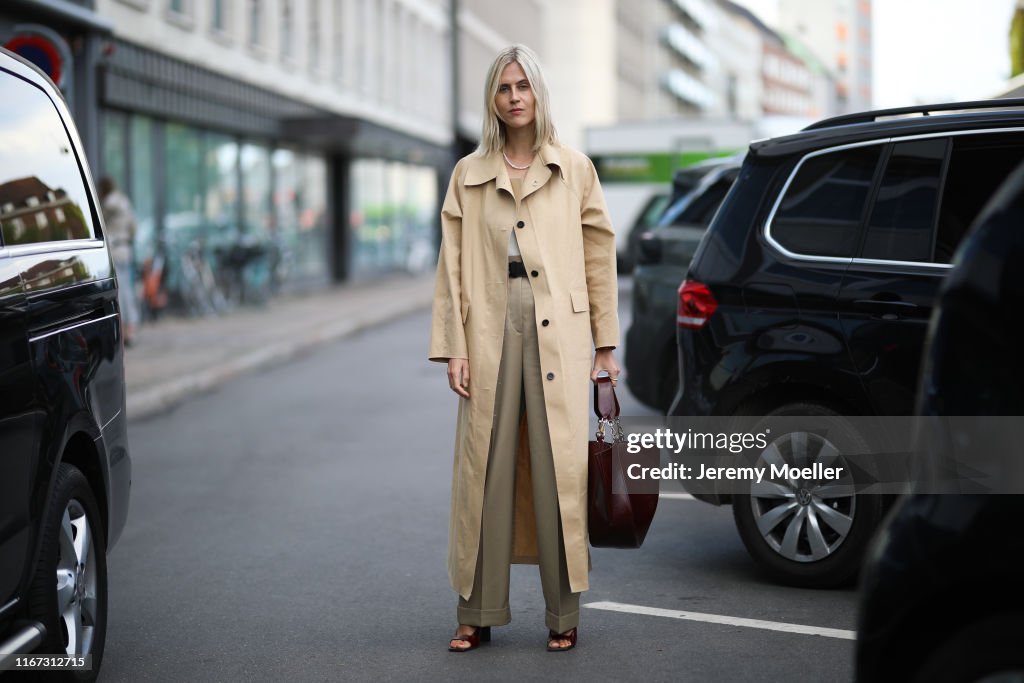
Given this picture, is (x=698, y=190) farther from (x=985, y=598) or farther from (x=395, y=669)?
(x=985, y=598)

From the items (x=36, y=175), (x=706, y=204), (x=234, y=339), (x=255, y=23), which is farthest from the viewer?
(x=255, y=23)

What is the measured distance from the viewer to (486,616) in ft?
15.9

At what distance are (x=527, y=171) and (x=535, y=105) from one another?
216mm

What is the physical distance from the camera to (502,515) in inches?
189

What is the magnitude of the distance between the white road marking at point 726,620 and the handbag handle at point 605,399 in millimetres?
985

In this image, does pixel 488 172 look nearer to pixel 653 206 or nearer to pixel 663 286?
pixel 663 286

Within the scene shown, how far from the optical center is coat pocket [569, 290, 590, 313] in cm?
477

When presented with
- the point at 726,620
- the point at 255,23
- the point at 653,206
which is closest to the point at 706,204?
the point at 726,620

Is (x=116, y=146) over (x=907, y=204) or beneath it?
over

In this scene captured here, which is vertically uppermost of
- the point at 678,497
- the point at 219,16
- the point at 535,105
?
the point at 219,16

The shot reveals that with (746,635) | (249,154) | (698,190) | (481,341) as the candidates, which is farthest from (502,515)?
(249,154)

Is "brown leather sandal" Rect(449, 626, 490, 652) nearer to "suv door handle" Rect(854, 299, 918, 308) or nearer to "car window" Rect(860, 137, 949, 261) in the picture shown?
"suv door handle" Rect(854, 299, 918, 308)

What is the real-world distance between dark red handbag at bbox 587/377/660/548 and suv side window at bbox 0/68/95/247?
1789 millimetres

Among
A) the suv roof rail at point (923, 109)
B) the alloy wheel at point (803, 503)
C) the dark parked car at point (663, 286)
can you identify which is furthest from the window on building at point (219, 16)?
the alloy wheel at point (803, 503)
